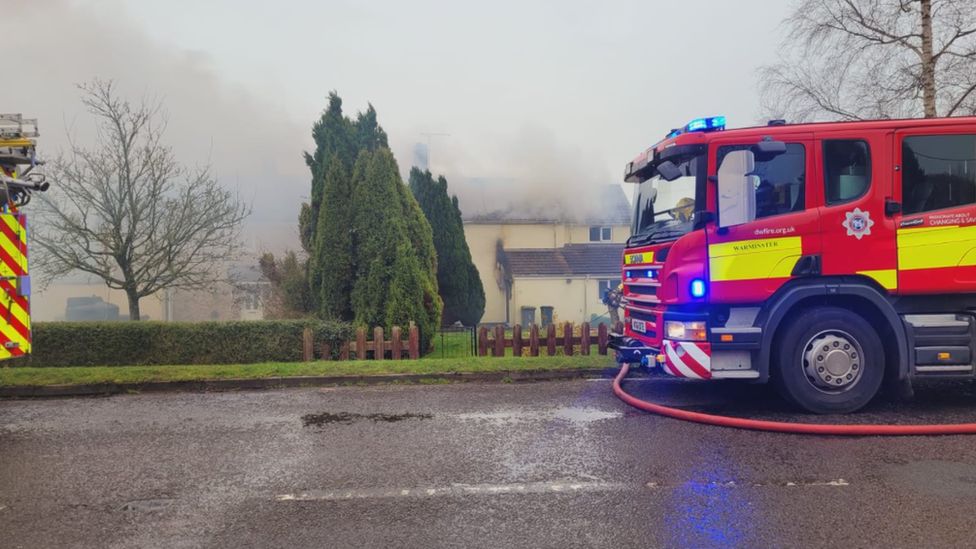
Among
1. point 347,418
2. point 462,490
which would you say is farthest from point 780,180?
point 347,418

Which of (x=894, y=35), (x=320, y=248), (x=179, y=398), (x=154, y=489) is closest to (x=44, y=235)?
(x=320, y=248)

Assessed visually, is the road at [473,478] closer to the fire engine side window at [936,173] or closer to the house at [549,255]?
the fire engine side window at [936,173]

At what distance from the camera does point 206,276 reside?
13742mm

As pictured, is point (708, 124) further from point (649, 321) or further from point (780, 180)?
point (649, 321)

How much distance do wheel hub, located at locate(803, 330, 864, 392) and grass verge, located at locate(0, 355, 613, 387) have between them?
8.48ft

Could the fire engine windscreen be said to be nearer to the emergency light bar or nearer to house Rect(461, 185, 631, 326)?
the emergency light bar

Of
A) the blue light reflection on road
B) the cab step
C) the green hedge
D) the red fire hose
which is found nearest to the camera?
the blue light reflection on road

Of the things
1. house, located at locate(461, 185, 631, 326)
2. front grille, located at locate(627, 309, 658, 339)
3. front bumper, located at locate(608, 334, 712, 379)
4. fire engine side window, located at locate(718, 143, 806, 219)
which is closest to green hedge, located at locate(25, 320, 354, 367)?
front grille, located at locate(627, 309, 658, 339)

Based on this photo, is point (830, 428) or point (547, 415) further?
point (547, 415)

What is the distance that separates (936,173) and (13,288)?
891cm

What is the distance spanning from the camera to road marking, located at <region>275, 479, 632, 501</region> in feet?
12.0

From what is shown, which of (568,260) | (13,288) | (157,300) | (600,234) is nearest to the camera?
(13,288)

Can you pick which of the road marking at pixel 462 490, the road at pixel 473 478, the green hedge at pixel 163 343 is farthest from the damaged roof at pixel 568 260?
the road marking at pixel 462 490

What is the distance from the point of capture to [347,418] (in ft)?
18.5
